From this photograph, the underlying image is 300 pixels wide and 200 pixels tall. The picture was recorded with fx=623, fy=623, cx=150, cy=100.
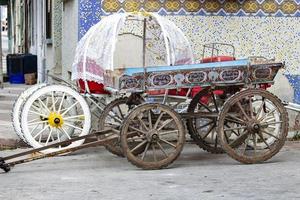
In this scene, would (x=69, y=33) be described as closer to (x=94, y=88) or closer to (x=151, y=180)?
(x=94, y=88)

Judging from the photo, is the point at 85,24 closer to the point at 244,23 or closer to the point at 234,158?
the point at 244,23

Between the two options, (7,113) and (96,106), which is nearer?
(96,106)

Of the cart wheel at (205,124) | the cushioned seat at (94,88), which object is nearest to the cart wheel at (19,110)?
the cushioned seat at (94,88)

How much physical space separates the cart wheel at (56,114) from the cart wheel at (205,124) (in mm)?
1447

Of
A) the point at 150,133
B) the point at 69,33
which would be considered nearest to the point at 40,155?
the point at 150,133

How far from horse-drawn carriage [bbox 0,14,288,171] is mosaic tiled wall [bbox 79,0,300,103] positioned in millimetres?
866

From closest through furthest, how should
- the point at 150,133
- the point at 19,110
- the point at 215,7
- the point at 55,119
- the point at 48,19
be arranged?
the point at 150,133 → the point at 55,119 → the point at 19,110 → the point at 215,7 → the point at 48,19

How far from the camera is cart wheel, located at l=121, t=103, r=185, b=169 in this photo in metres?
7.52

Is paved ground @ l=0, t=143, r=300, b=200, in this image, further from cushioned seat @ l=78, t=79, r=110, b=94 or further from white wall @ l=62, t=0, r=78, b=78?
white wall @ l=62, t=0, r=78, b=78

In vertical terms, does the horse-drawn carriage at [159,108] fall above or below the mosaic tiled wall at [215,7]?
below

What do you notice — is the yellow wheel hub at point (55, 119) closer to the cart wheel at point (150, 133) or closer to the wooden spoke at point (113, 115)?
the wooden spoke at point (113, 115)

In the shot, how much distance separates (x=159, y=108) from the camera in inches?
300

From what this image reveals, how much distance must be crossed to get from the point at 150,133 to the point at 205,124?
53.2 inches

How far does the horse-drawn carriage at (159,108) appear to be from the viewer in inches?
300
